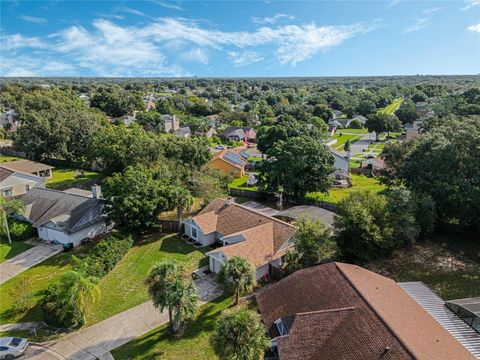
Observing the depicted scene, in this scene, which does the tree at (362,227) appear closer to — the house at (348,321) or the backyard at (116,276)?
the house at (348,321)

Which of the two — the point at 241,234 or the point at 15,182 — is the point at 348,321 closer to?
the point at 241,234

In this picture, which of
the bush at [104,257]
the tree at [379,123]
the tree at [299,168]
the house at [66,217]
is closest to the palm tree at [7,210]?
the house at [66,217]

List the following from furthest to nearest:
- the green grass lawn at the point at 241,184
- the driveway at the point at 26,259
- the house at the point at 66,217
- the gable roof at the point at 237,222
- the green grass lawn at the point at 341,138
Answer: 1. the green grass lawn at the point at 341,138
2. the green grass lawn at the point at 241,184
3. the house at the point at 66,217
4. the gable roof at the point at 237,222
5. the driveway at the point at 26,259

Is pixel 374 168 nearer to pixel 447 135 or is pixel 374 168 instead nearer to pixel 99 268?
pixel 447 135

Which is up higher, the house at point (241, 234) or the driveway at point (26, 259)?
the house at point (241, 234)

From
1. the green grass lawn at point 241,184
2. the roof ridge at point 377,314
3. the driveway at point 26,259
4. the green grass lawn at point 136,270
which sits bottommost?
the green grass lawn at point 136,270

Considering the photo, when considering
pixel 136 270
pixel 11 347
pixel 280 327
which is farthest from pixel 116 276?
pixel 280 327
